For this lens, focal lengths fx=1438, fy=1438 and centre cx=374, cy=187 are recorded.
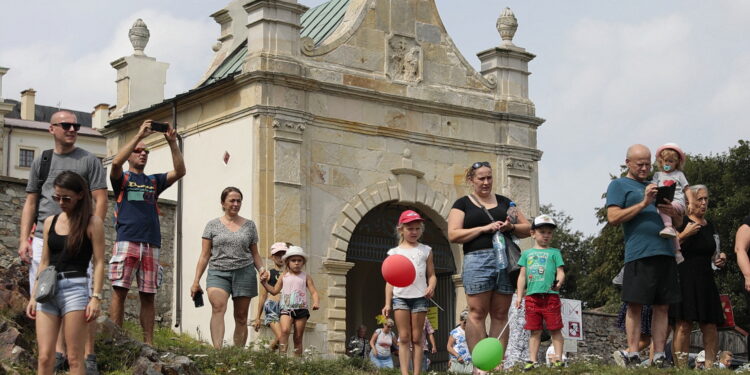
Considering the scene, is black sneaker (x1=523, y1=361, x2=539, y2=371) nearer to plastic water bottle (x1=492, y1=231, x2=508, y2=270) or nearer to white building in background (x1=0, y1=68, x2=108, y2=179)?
plastic water bottle (x1=492, y1=231, x2=508, y2=270)

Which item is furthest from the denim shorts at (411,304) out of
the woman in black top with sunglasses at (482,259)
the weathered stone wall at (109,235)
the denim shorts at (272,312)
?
the weathered stone wall at (109,235)

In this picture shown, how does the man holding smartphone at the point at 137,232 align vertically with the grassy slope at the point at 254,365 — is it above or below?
above

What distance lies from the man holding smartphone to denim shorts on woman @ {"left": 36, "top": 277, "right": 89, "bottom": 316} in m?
3.35

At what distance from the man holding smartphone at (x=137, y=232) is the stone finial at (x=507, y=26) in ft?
50.2

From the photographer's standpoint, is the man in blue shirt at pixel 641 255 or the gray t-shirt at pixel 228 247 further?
the gray t-shirt at pixel 228 247

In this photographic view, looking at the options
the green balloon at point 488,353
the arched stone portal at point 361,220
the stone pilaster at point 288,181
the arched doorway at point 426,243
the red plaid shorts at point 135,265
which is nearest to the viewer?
the green balloon at point 488,353

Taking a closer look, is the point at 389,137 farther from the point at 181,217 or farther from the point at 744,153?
the point at 744,153

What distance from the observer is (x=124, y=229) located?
13992 millimetres

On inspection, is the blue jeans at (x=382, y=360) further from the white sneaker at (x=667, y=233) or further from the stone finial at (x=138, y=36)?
the stone finial at (x=138, y=36)

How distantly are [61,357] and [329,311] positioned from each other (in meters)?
13.4

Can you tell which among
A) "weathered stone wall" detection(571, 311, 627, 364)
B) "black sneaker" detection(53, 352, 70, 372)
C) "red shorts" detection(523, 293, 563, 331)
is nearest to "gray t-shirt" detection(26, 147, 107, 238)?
"black sneaker" detection(53, 352, 70, 372)

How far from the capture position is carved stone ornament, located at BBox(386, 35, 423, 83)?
1049 inches

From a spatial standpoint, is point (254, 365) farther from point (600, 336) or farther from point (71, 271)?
point (600, 336)

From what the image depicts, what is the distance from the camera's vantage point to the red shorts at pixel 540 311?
14211 mm
